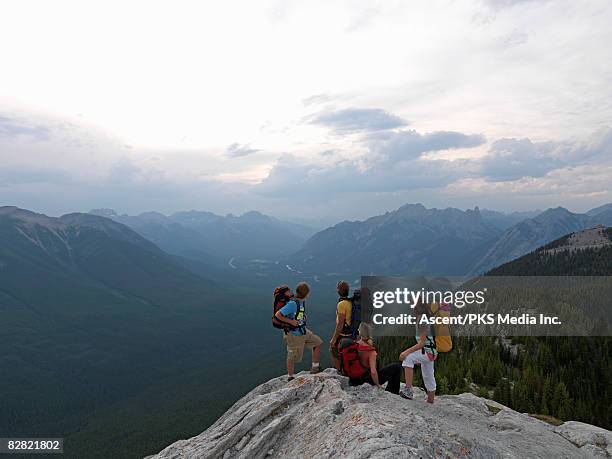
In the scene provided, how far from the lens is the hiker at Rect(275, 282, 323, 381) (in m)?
16.5

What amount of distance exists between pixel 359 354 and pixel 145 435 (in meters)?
166

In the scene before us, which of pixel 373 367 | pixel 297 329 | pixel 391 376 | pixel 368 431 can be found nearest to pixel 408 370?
pixel 391 376

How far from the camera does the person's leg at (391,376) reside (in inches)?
A: 630

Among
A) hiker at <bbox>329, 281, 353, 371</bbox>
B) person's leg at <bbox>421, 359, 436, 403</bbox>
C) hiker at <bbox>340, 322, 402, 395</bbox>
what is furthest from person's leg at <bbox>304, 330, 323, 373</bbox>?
person's leg at <bbox>421, 359, 436, 403</bbox>

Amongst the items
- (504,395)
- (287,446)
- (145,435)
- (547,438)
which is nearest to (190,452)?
(287,446)

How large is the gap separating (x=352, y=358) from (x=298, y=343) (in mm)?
3301

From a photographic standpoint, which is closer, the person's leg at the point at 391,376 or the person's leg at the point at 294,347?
the person's leg at the point at 391,376

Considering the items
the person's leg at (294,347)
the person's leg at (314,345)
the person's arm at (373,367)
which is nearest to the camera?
the person's arm at (373,367)

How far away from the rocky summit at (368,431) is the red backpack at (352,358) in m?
0.59

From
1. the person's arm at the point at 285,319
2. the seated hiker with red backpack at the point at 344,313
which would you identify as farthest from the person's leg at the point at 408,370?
the person's arm at the point at 285,319

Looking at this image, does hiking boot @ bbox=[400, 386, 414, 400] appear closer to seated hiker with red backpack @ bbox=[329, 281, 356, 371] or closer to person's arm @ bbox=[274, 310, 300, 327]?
seated hiker with red backpack @ bbox=[329, 281, 356, 371]

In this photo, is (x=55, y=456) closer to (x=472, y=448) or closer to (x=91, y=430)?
(x=91, y=430)

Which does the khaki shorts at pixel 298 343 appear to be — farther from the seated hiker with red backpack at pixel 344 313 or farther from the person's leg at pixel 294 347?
the seated hiker with red backpack at pixel 344 313

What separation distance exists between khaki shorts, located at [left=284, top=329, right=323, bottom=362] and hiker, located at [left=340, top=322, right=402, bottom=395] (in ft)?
7.28
